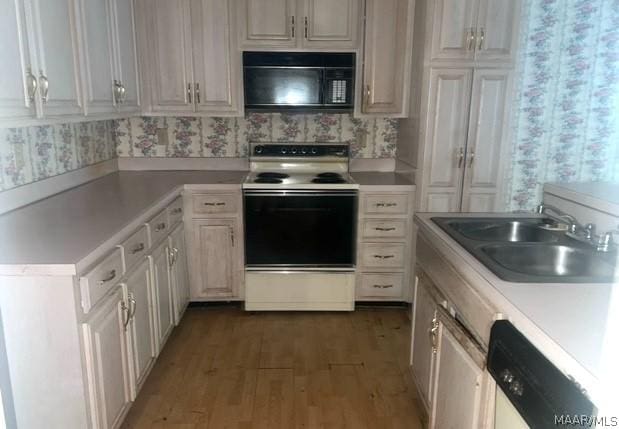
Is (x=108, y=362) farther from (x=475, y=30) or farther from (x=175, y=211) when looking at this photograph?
(x=475, y=30)

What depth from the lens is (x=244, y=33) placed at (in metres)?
3.06

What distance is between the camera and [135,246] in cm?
209

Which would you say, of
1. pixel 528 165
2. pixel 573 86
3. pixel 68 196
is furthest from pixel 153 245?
pixel 573 86

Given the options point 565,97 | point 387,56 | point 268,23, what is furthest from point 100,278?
point 565,97

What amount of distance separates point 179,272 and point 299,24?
1.75m

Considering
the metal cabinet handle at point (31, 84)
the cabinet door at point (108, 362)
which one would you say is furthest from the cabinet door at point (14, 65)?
the cabinet door at point (108, 362)

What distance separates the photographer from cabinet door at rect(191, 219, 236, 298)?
3.08 m

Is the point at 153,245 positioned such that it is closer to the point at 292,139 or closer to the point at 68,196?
the point at 68,196

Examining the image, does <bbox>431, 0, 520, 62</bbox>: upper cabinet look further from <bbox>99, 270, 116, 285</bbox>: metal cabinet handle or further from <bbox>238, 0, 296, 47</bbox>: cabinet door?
<bbox>99, 270, 116, 285</bbox>: metal cabinet handle

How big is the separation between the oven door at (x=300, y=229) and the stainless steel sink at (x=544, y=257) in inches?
56.7

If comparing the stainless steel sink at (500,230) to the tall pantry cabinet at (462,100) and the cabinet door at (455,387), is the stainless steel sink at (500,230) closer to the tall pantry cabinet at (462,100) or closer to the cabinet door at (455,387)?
the cabinet door at (455,387)

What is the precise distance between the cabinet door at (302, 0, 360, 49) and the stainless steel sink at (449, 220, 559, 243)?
1.68 metres

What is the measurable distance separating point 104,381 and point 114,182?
64.1 inches

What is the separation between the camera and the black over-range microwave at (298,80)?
3057mm
